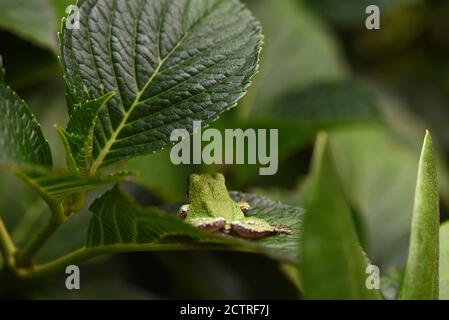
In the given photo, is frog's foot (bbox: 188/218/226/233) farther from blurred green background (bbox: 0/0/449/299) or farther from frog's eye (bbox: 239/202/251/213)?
blurred green background (bbox: 0/0/449/299)

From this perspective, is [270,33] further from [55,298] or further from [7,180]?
[55,298]

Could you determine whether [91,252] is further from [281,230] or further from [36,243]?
[281,230]

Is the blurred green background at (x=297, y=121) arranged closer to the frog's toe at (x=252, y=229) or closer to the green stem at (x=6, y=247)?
the green stem at (x=6, y=247)

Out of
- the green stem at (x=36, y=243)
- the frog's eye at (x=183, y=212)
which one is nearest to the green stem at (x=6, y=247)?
the green stem at (x=36, y=243)

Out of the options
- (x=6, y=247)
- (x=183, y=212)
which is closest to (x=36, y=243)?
(x=6, y=247)

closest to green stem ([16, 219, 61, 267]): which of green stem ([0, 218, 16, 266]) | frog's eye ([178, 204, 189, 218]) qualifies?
green stem ([0, 218, 16, 266])
